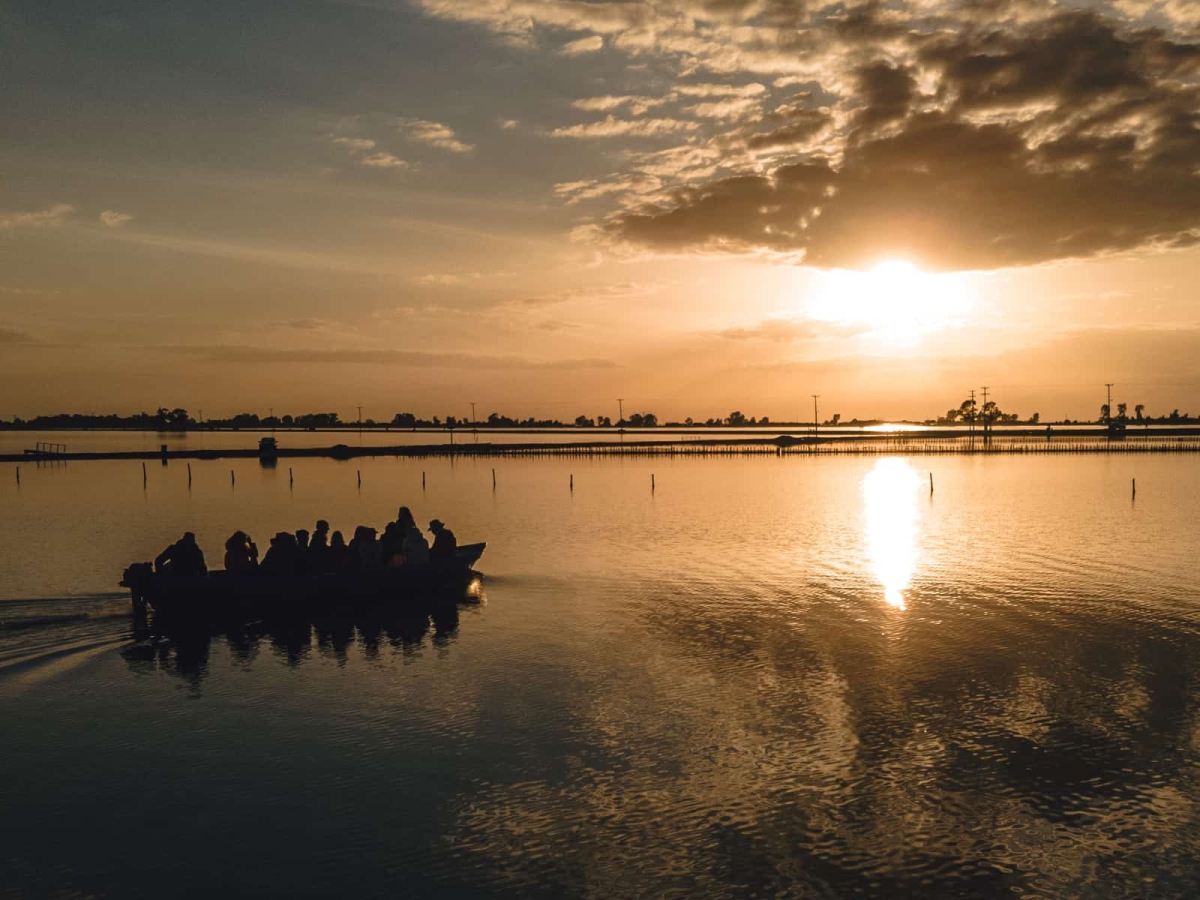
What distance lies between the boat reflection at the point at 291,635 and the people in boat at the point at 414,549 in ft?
3.89

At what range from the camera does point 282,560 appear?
947 inches

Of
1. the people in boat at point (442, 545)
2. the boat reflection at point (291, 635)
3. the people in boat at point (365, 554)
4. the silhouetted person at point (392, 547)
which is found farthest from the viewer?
the people in boat at point (442, 545)

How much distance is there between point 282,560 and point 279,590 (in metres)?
0.87

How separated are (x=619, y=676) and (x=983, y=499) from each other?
54.6 metres

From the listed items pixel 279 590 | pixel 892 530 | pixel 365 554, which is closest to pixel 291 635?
pixel 279 590

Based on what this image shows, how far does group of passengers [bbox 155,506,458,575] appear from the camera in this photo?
77.2 feet

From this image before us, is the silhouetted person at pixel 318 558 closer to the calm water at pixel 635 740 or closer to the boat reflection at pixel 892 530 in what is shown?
the calm water at pixel 635 740

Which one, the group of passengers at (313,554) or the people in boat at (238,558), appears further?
the people in boat at (238,558)

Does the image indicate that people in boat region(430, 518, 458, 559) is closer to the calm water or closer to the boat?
the boat

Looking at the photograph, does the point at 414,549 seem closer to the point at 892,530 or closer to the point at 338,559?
the point at 338,559

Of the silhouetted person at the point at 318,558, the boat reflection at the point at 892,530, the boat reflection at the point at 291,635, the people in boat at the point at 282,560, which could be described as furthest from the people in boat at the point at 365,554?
the boat reflection at the point at 892,530

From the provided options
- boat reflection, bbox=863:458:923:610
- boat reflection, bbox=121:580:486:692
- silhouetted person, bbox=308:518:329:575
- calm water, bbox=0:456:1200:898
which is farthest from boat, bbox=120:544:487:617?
boat reflection, bbox=863:458:923:610

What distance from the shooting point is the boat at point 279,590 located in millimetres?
22938

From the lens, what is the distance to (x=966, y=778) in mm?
12555
